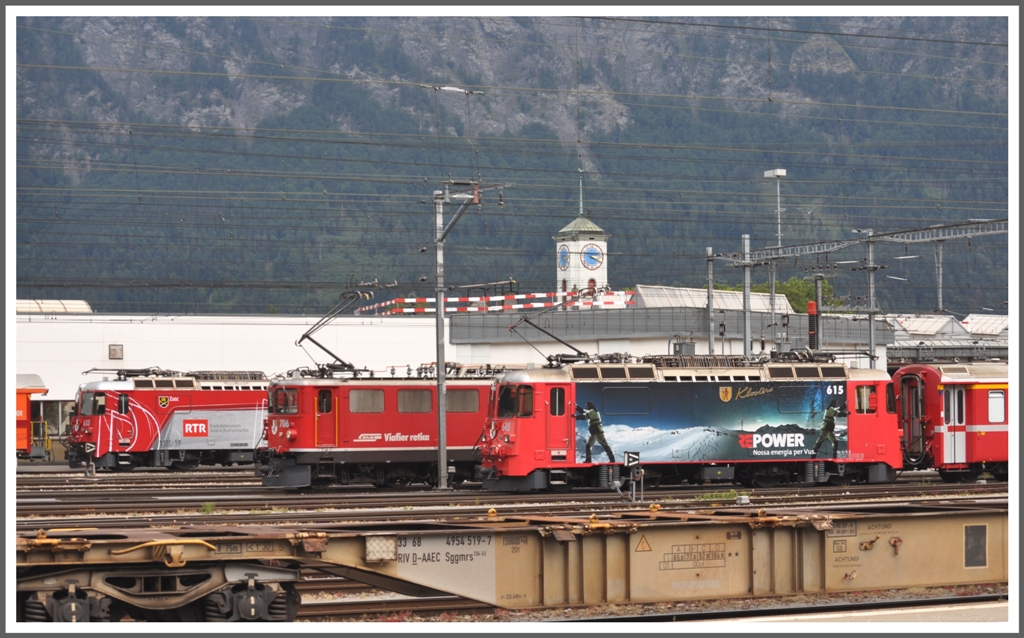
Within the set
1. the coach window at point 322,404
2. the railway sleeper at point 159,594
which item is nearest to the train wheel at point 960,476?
the coach window at point 322,404

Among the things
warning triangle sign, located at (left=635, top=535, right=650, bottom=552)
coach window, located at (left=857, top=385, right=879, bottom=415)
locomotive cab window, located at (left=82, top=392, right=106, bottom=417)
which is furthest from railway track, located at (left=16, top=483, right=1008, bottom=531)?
locomotive cab window, located at (left=82, top=392, right=106, bottom=417)

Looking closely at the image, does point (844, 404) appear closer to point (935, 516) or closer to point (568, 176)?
point (935, 516)

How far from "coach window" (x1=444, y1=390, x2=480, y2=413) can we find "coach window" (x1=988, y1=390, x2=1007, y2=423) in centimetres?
1404

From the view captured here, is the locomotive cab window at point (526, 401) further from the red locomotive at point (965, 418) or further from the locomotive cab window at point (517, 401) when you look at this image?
the red locomotive at point (965, 418)

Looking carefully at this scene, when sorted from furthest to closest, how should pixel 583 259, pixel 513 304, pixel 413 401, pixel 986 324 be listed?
1. pixel 986 324
2. pixel 583 259
3. pixel 513 304
4. pixel 413 401

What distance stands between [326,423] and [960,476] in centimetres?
1771

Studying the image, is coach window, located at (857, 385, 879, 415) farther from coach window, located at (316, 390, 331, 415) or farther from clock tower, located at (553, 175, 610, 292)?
clock tower, located at (553, 175, 610, 292)

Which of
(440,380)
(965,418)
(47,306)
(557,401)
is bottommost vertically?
(965,418)

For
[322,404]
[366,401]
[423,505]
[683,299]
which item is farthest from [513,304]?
[423,505]

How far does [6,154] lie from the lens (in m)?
12.8

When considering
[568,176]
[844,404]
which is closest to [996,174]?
[568,176]

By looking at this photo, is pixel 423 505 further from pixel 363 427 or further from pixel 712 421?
pixel 712 421

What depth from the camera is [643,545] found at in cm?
1598

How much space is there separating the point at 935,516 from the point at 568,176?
164 metres
